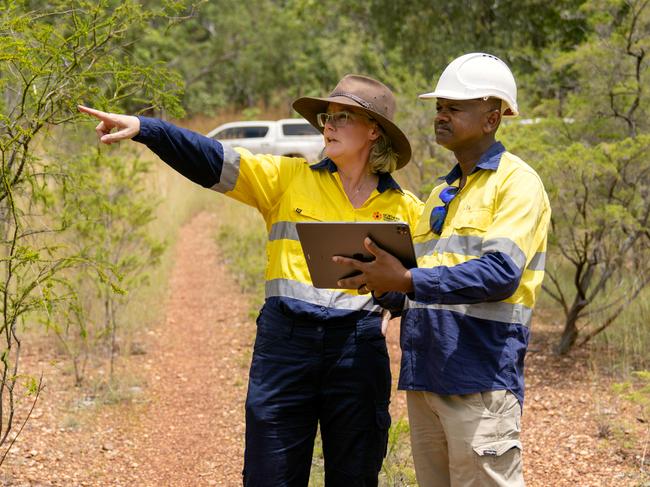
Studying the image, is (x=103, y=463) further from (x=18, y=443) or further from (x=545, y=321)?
(x=545, y=321)

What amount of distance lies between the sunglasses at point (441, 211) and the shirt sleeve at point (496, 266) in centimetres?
24

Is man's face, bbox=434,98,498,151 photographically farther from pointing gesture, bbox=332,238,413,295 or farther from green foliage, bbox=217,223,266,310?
green foliage, bbox=217,223,266,310

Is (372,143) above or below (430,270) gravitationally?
above

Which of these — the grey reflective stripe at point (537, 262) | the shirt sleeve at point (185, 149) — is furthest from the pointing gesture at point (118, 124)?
the grey reflective stripe at point (537, 262)

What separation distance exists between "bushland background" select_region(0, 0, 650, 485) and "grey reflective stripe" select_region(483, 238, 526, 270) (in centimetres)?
170

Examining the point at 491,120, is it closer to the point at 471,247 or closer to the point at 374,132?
the point at 471,247

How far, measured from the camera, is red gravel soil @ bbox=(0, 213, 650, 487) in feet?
17.0

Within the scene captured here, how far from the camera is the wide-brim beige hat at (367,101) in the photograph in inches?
135

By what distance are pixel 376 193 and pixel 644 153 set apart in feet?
13.1

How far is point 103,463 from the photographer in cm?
541

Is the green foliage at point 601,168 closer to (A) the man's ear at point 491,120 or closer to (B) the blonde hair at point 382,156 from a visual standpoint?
(B) the blonde hair at point 382,156

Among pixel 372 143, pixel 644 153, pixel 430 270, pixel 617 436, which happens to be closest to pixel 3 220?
pixel 372 143

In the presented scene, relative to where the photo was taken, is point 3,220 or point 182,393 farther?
point 182,393

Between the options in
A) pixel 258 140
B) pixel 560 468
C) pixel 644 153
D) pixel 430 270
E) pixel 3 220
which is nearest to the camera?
pixel 430 270
